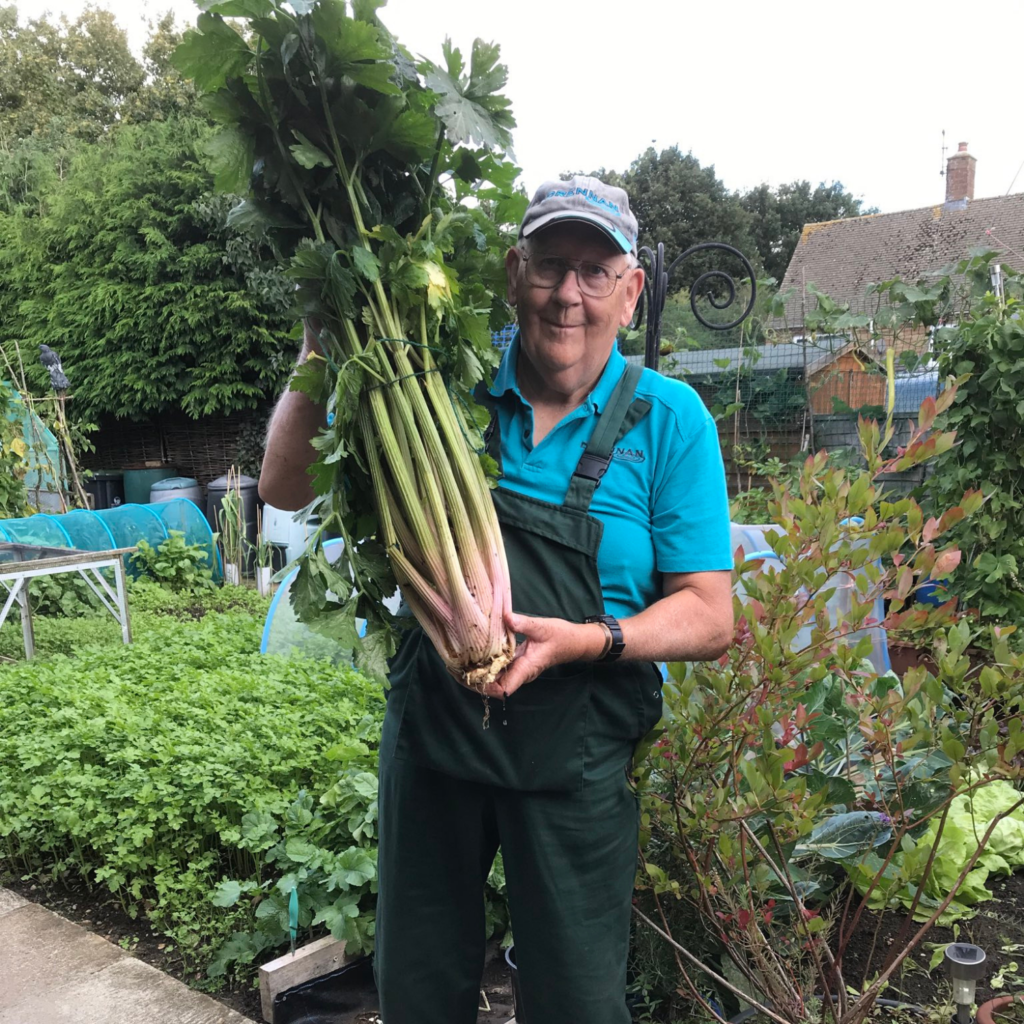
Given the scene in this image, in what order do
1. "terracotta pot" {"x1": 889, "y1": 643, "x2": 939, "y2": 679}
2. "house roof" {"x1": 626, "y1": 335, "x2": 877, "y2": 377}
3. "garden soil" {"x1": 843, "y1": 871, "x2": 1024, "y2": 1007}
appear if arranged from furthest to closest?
"house roof" {"x1": 626, "y1": 335, "x2": 877, "y2": 377} < "terracotta pot" {"x1": 889, "y1": 643, "x2": 939, "y2": 679} < "garden soil" {"x1": 843, "y1": 871, "x2": 1024, "y2": 1007}

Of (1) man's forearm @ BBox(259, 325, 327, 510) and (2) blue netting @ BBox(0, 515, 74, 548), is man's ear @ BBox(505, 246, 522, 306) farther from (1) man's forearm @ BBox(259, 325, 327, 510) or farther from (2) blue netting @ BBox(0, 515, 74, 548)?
(2) blue netting @ BBox(0, 515, 74, 548)

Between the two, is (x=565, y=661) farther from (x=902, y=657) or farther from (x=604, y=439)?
(x=902, y=657)

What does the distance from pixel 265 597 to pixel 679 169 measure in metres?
36.5

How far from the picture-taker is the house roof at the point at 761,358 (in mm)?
8273

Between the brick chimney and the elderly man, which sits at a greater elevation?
the brick chimney

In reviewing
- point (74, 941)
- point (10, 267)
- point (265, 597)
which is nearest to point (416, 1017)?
point (74, 941)

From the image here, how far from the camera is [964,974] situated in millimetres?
2318

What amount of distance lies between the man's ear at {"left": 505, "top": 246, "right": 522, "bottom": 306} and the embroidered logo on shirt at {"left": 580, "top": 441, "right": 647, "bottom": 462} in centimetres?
43

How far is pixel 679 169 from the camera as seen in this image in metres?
40.4

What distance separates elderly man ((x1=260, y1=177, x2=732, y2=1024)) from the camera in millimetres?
1812

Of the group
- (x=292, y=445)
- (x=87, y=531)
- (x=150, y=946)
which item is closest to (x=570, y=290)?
(x=292, y=445)

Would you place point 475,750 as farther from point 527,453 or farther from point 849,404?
point 849,404

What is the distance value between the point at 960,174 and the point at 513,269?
40.7 metres

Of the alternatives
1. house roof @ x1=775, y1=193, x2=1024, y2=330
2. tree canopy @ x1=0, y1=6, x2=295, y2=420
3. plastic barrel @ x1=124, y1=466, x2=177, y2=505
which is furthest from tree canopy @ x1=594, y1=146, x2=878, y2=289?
plastic barrel @ x1=124, y1=466, x2=177, y2=505
